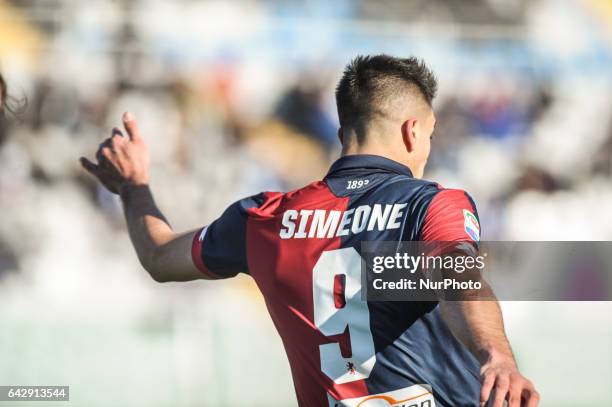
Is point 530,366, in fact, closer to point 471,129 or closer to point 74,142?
point 471,129

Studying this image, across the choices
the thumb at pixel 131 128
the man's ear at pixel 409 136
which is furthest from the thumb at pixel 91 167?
the man's ear at pixel 409 136

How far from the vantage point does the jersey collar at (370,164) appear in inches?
101

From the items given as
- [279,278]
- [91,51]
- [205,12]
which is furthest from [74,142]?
[279,278]

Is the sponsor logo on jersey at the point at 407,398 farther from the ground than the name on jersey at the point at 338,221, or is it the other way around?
the name on jersey at the point at 338,221

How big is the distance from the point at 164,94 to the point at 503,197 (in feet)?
9.81

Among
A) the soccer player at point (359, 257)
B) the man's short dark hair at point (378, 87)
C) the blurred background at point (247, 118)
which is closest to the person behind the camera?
the soccer player at point (359, 257)

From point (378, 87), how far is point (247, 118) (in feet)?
15.1

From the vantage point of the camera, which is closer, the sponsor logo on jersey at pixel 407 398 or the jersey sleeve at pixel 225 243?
the sponsor logo on jersey at pixel 407 398

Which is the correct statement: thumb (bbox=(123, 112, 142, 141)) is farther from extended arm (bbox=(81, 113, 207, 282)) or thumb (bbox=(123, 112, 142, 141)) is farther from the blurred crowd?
the blurred crowd

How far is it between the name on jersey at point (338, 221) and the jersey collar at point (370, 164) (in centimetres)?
18

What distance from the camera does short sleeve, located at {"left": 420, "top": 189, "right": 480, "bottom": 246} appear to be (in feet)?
7.14

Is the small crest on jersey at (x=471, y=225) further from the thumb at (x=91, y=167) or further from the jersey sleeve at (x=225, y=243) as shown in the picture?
the thumb at (x=91, y=167)

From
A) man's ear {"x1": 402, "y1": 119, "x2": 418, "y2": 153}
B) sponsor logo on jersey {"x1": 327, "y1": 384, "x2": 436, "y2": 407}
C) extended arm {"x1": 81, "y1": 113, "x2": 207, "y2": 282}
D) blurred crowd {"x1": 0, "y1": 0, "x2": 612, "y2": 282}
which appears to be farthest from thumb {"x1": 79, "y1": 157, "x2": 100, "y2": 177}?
blurred crowd {"x1": 0, "y1": 0, "x2": 612, "y2": 282}

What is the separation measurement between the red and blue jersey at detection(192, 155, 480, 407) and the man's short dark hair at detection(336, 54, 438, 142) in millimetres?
173
